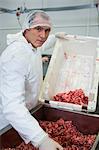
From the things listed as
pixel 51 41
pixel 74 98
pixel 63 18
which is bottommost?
pixel 74 98

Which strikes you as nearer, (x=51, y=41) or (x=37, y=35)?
(x=37, y=35)

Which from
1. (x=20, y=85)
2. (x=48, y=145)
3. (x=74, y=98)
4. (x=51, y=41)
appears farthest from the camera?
(x=51, y=41)

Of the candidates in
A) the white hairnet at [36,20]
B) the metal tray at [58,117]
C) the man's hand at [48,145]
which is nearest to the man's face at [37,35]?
the white hairnet at [36,20]

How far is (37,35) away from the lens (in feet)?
4.31

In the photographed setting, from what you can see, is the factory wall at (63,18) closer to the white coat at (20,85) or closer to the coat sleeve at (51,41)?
the coat sleeve at (51,41)

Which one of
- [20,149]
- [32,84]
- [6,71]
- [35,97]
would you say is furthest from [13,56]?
[20,149]

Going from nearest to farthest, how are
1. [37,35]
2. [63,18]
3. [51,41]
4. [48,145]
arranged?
[48,145]
[37,35]
[51,41]
[63,18]

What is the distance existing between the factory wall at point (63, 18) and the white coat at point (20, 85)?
4.48 ft

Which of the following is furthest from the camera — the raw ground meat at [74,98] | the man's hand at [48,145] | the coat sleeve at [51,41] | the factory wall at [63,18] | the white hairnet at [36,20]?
the factory wall at [63,18]

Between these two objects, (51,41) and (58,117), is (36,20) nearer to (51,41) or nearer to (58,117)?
(58,117)

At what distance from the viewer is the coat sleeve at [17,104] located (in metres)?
1.11

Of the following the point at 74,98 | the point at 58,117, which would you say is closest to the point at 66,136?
the point at 58,117

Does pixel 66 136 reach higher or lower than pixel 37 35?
lower

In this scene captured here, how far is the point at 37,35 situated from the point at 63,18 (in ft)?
6.26
